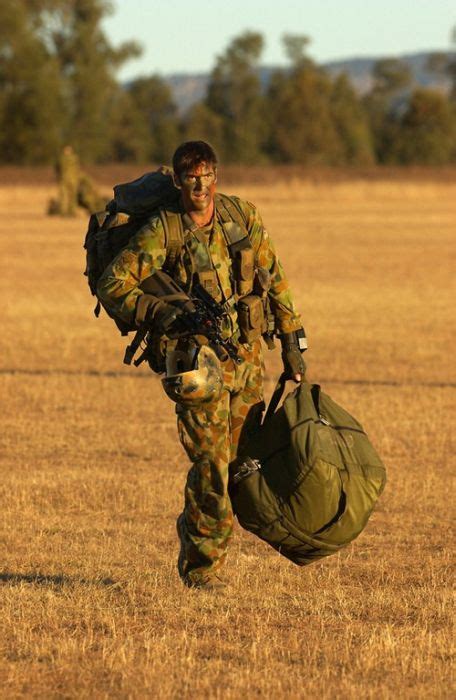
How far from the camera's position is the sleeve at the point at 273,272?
6.25m

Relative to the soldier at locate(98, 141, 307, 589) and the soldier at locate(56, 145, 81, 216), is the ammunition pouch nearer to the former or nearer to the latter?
the soldier at locate(98, 141, 307, 589)

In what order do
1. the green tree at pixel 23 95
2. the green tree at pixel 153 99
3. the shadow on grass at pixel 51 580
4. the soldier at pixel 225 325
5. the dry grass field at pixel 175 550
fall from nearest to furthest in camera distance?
the dry grass field at pixel 175 550, the soldier at pixel 225 325, the shadow on grass at pixel 51 580, the green tree at pixel 23 95, the green tree at pixel 153 99

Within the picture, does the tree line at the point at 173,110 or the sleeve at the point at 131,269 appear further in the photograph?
the tree line at the point at 173,110

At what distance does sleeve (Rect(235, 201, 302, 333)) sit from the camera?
20.5ft

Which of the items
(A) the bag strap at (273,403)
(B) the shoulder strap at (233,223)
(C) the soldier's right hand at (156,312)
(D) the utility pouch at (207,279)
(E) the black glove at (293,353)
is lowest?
(A) the bag strap at (273,403)

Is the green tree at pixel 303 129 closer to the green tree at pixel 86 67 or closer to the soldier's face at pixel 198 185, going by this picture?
the green tree at pixel 86 67

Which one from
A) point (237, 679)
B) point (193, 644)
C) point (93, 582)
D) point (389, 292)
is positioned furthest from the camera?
point (389, 292)

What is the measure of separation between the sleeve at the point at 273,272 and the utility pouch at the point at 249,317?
18 cm

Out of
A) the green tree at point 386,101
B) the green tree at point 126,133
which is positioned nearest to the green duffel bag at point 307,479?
the green tree at point 126,133

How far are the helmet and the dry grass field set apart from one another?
2.69 ft

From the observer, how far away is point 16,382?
1368cm

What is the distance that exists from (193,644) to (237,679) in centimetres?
46

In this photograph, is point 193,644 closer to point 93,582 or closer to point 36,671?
point 36,671

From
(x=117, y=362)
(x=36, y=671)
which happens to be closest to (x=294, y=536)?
(x=36, y=671)
